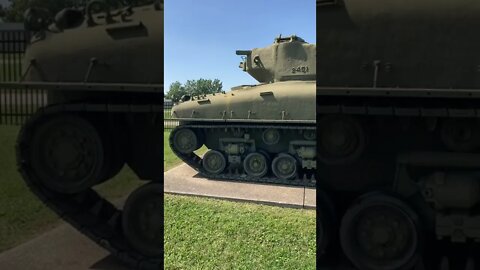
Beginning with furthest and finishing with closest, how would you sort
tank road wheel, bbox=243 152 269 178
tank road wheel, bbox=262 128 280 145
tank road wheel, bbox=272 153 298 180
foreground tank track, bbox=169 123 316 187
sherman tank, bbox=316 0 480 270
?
tank road wheel, bbox=262 128 280 145
tank road wheel, bbox=243 152 269 178
tank road wheel, bbox=272 153 298 180
foreground tank track, bbox=169 123 316 187
sherman tank, bbox=316 0 480 270

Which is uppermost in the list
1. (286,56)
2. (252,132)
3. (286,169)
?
(286,56)

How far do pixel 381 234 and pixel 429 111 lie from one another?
695mm

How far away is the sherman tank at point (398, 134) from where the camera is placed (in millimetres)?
1697

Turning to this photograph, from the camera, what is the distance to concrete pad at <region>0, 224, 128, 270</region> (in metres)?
2.04

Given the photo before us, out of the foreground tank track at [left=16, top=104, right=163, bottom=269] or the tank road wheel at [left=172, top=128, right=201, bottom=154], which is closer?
the foreground tank track at [left=16, top=104, right=163, bottom=269]

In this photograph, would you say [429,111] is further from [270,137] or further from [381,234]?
[270,137]

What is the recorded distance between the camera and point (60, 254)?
2070mm

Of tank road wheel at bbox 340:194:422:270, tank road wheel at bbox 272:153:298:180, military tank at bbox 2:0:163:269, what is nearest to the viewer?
military tank at bbox 2:0:163:269

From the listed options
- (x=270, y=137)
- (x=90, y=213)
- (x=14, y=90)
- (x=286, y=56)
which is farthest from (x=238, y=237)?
(x=270, y=137)

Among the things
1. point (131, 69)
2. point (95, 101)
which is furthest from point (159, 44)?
point (95, 101)

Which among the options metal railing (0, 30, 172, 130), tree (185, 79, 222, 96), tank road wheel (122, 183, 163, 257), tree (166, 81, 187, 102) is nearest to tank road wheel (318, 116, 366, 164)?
tree (185, 79, 222, 96)

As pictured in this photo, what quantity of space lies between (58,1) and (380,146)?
70.6 inches

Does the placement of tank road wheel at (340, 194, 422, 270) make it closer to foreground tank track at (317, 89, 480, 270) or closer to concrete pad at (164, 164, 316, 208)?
foreground tank track at (317, 89, 480, 270)

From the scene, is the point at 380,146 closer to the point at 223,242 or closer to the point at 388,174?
the point at 388,174
